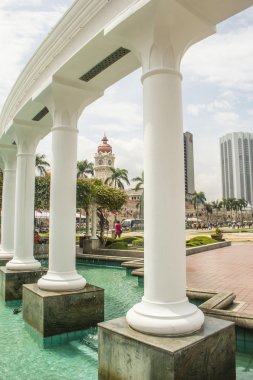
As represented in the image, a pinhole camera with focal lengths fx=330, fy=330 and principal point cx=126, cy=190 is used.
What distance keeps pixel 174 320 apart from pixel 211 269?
8.31m

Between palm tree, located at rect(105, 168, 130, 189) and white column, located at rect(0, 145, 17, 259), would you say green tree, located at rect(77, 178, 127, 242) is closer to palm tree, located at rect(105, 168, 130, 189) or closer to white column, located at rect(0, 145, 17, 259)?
white column, located at rect(0, 145, 17, 259)

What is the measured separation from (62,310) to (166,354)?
2703 mm

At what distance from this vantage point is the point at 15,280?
7.73 meters

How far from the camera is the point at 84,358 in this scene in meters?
4.46

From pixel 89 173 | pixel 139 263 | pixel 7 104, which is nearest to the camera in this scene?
pixel 7 104

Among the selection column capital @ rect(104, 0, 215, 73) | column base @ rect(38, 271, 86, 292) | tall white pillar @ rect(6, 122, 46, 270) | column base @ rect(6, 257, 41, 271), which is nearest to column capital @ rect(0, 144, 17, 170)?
tall white pillar @ rect(6, 122, 46, 270)

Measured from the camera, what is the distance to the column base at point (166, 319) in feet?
10.5

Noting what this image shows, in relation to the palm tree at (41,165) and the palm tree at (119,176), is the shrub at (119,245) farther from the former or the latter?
the palm tree at (119,176)

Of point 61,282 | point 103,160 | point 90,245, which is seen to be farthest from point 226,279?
point 103,160

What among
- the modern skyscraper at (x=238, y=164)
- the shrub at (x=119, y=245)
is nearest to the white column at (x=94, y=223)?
the shrub at (x=119, y=245)

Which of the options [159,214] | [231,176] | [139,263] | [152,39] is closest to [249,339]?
[159,214]

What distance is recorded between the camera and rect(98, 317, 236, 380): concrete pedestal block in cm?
Result: 290

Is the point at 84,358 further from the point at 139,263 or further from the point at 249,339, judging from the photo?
the point at 139,263

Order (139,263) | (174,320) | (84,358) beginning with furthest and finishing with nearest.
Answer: (139,263) → (84,358) → (174,320)
